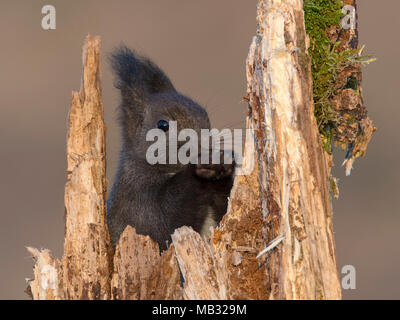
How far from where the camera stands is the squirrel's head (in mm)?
4965

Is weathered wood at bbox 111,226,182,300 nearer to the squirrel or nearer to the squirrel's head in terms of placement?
the squirrel

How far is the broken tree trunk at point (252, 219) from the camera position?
3289 mm

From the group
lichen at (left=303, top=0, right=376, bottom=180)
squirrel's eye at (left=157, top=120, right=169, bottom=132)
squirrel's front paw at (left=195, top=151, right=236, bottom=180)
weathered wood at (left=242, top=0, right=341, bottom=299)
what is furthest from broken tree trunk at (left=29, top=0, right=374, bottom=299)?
squirrel's eye at (left=157, top=120, right=169, bottom=132)

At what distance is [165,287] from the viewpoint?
3662 mm

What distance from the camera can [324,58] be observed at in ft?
12.7

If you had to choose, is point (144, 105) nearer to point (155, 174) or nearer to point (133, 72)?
point (133, 72)

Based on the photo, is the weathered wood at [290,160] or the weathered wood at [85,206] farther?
the weathered wood at [85,206]

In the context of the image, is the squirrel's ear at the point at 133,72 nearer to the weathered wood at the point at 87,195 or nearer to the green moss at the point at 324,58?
the weathered wood at the point at 87,195

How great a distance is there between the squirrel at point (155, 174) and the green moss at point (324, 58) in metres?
0.91

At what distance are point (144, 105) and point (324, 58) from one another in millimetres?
1865

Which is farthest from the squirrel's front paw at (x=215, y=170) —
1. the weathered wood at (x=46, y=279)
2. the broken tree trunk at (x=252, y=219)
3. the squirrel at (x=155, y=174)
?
the weathered wood at (x=46, y=279)

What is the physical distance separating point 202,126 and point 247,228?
1.57m

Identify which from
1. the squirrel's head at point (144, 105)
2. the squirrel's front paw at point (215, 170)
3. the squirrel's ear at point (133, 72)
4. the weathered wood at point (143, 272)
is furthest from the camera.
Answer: the squirrel's ear at point (133, 72)

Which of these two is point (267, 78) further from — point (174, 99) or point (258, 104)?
point (174, 99)
